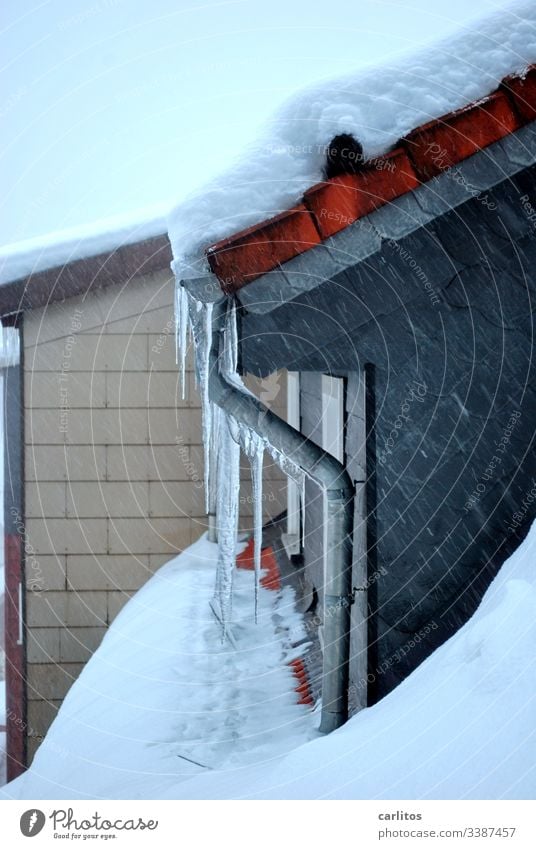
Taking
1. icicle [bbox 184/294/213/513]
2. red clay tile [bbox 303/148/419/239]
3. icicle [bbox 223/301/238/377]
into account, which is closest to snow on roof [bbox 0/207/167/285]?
icicle [bbox 184/294/213/513]

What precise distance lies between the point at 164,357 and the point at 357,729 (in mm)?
4494

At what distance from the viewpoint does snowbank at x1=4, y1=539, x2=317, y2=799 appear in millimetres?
3801

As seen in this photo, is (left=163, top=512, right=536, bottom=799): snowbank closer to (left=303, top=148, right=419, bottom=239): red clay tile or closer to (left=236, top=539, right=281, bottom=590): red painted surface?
(left=303, top=148, right=419, bottom=239): red clay tile

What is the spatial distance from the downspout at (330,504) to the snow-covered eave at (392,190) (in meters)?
0.47

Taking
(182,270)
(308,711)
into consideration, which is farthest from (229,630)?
(182,270)

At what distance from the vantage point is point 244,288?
2.87 metres

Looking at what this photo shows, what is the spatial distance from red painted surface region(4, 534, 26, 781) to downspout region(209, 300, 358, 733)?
13.5 ft

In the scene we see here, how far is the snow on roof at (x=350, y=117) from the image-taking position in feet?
9.23

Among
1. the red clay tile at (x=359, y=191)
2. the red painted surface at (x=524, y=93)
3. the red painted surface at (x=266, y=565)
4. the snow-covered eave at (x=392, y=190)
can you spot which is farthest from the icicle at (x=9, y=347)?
the red painted surface at (x=524, y=93)

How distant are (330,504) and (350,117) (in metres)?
1.32

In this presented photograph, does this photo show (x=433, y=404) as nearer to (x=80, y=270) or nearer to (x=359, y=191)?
(x=359, y=191)

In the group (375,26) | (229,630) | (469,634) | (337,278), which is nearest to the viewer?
(469,634)

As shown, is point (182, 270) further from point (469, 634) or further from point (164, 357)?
point (164, 357)

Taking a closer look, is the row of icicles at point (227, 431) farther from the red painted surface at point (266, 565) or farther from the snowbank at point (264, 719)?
the red painted surface at point (266, 565)
